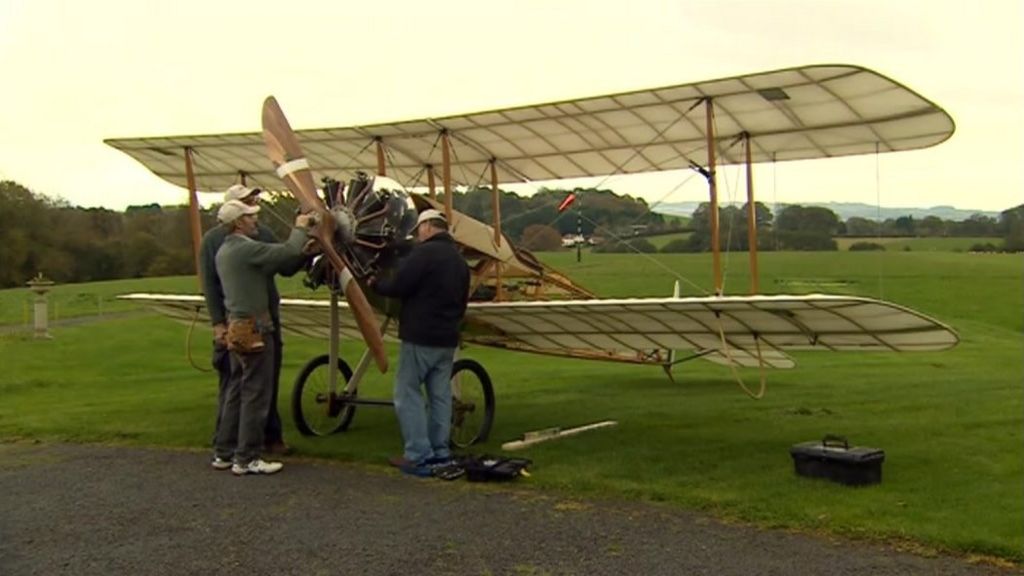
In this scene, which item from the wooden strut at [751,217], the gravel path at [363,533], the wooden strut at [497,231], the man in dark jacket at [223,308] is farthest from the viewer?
the wooden strut at [497,231]

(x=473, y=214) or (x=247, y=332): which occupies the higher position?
(x=473, y=214)

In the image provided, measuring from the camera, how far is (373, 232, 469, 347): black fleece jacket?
8.09 m

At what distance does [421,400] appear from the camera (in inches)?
321

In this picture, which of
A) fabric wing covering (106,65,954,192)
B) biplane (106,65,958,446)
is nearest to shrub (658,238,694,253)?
biplane (106,65,958,446)

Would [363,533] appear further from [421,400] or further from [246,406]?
[246,406]

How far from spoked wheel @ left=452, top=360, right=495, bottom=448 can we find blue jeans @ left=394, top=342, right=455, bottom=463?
894 millimetres

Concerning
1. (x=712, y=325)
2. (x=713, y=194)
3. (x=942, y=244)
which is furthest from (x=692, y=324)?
(x=942, y=244)

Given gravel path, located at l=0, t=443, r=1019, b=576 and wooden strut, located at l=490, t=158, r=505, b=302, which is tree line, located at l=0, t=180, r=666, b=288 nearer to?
wooden strut, located at l=490, t=158, r=505, b=302

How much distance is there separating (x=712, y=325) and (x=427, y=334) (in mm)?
2754

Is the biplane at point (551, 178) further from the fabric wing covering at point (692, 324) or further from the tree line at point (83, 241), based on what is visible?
the tree line at point (83, 241)

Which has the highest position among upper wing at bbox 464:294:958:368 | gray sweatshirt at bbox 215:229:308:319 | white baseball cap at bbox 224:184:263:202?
white baseball cap at bbox 224:184:263:202

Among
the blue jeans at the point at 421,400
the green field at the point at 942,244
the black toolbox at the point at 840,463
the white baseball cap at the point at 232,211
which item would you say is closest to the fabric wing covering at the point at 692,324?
the black toolbox at the point at 840,463

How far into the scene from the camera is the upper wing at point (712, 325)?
7730 mm

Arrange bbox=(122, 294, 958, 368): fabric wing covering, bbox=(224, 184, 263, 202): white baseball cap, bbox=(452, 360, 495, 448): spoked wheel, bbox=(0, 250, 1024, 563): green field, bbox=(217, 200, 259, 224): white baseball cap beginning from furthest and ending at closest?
bbox=(452, 360, 495, 448): spoked wheel → bbox=(224, 184, 263, 202): white baseball cap → bbox=(217, 200, 259, 224): white baseball cap → bbox=(122, 294, 958, 368): fabric wing covering → bbox=(0, 250, 1024, 563): green field
